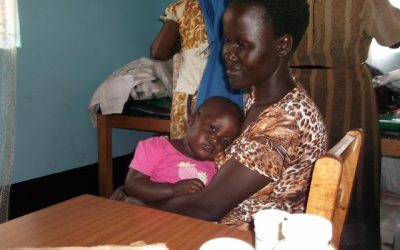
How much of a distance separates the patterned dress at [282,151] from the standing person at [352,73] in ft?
2.66

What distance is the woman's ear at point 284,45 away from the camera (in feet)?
3.45

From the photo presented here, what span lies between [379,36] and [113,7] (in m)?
2.31

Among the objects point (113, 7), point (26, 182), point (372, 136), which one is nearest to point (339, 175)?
point (372, 136)

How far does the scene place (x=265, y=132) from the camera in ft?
3.13

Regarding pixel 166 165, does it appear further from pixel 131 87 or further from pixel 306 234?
pixel 131 87

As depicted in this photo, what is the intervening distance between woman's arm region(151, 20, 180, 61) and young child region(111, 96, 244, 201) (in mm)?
833

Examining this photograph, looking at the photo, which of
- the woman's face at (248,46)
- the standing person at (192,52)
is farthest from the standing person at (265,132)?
the standing person at (192,52)

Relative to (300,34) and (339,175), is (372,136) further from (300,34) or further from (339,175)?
(339,175)

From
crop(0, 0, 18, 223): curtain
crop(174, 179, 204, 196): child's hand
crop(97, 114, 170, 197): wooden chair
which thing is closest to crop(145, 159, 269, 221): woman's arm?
crop(174, 179, 204, 196): child's hand

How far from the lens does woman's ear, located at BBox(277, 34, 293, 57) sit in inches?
41.4

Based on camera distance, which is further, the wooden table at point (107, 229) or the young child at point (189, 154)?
the young child at point (189, 154)

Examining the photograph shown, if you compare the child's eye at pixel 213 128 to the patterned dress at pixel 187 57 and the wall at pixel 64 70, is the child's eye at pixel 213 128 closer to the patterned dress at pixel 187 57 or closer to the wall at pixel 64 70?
the patterned dress at pixel 187 57

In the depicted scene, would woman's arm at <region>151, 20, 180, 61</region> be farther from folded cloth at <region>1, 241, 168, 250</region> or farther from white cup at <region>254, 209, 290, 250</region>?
white cup at <region>254, 209, 290, 250</region>

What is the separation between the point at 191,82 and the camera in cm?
215
